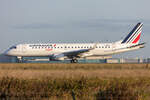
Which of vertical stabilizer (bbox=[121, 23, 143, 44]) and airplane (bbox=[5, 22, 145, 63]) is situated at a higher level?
vertical stabilizer (bbox=[121, 23, 143, 44])

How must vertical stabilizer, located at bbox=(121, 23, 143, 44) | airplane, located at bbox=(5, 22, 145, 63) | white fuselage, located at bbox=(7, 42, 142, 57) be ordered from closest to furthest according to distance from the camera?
1. airplane, located at bbox=(5, 22, 145, 63)
2. white fuselage, located at bbox=(7, 42, 142, 57)
3. vertical stabilizer, located at bbox=(121, 23, 143, 44)

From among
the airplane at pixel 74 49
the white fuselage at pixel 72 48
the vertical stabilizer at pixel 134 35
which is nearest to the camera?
the airplane at pixel 74 49

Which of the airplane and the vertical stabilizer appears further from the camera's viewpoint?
the vertical stabilizer

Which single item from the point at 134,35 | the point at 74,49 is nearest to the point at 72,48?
the point at 74,49

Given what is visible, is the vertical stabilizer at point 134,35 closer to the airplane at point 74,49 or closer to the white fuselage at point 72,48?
the airplane at point 74,49

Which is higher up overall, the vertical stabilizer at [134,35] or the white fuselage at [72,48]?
the vertical stabilizer at [134,35]

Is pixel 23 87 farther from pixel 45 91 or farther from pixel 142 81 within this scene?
pixel 142 81

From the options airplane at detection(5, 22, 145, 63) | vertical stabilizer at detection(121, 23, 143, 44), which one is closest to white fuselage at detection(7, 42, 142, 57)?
airplane at detection(5, 22, 145, 63)

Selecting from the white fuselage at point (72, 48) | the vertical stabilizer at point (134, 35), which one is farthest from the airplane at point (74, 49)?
the vertical stabilizer at point (134, 35)

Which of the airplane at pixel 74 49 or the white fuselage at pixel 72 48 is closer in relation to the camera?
the airplane at pixel 74 49

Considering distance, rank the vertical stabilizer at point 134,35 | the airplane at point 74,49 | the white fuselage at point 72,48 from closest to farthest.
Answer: the airplane at point 74,49, the white fuselage at point 72,48, the vertical stabilizer at point 134,35

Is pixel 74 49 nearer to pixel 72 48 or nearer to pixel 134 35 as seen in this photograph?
pixel 72 48

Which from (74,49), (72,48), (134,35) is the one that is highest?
(134,35)

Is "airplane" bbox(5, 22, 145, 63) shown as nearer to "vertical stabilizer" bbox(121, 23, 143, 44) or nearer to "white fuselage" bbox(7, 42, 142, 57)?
"white fuselage" bbox(7, 42, 142, 57)
